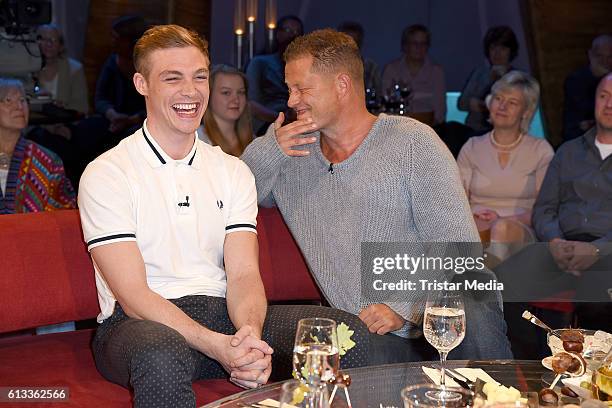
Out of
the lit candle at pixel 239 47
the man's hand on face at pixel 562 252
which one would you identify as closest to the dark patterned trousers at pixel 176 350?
the man's hand on face at pixel 562 252

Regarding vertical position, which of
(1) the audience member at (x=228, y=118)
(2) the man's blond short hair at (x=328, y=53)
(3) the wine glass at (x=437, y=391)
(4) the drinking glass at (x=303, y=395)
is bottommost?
(3) the wine glass at (x=437, y=391)

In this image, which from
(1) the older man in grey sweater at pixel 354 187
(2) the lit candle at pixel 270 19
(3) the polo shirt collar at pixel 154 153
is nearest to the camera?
(3) the polo shirt collar at pixel 154 153

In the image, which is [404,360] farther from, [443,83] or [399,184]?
[443,83]

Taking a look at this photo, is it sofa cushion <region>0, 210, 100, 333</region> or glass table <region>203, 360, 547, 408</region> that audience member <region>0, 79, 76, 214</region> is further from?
glass table <region>203, 360, 547, 408</region>

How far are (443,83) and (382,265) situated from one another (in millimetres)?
3871

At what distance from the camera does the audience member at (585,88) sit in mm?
5496

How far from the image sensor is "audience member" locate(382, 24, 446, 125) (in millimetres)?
6379

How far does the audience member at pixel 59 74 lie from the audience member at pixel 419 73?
6.64ft

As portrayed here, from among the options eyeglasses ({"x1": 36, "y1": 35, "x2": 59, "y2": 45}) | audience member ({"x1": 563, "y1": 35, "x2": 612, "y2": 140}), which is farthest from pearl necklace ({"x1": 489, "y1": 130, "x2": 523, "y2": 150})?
eyeglasses ({"x1": 36, "y1": 35, "x2": 59, "y2": 45})

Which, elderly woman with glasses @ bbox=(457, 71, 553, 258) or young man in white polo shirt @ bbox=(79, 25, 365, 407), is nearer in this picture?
young man in white polo shirt @ bbox=(79, 25, 365, 407)

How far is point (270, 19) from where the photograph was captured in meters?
6.77

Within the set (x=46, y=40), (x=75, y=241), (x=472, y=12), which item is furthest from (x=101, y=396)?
(x=472, y=12)

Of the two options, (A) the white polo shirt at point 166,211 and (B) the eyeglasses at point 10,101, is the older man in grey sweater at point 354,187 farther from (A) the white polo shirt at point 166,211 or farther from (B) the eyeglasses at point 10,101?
(B) the eyeglasses at point 10,101

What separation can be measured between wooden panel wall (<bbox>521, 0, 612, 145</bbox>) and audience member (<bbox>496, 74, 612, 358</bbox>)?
2.84 m
